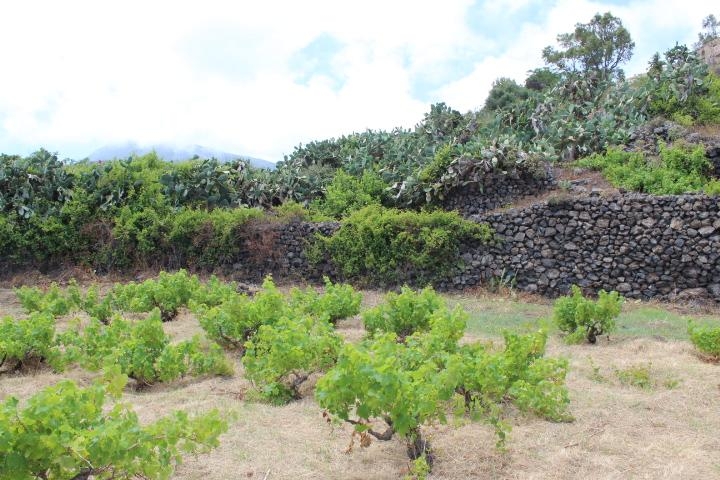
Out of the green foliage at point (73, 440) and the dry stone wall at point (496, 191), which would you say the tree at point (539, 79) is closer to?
the dry stone wall at point (496, 191)

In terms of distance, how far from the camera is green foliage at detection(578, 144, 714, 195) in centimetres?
1369

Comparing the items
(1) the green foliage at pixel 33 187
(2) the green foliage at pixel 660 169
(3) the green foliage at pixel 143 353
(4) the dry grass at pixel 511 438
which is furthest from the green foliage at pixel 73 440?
(1) the green foliage at pixel 33 187

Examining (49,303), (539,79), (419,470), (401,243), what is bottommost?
(49,303)

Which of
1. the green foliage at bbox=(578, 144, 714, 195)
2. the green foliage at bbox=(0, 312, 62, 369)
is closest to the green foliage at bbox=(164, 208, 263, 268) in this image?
the green foliage at bbox=(0, 312, 62, 369)

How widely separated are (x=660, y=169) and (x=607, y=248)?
10.7 ft

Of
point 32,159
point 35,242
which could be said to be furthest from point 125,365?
point 32,159

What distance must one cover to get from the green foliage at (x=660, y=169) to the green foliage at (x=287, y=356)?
34.0ft

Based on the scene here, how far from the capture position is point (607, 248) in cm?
1232

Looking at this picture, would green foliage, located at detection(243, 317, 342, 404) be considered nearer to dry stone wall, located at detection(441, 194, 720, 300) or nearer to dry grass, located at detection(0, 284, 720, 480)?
dry grass, located at detection(0, 284, 720, 480)

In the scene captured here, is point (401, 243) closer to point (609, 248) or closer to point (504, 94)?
point (609, 248)

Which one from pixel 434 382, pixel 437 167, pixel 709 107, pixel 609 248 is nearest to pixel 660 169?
pixel 609 248

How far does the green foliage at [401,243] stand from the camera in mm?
13180

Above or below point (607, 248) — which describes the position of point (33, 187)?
above

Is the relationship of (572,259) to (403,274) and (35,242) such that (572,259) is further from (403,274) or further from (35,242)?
(35,242)
